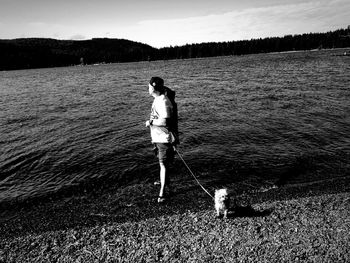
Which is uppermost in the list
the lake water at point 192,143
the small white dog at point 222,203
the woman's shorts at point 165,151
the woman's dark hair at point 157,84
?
the woman's dark hair at point 157,84

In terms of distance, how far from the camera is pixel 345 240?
554cm

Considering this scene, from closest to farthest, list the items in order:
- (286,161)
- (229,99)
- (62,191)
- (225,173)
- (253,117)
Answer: (62,191), (225,173), (286,161), (253,117), (229,99)

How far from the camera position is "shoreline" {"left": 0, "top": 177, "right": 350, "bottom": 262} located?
548 centimetres

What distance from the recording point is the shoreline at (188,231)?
5.48 meters

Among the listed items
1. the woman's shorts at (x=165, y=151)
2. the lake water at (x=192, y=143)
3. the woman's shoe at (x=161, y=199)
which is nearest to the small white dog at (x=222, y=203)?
the woman's shorts at (x=165, y=151)

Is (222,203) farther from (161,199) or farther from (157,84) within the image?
(157,84)

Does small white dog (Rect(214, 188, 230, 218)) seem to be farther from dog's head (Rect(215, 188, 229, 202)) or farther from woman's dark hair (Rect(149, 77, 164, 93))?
woman's dark hair (Rect(149, 77, 164, 93))

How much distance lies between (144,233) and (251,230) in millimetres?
2405

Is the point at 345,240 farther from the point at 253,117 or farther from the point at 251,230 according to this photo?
the point at 253,117

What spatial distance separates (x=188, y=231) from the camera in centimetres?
623

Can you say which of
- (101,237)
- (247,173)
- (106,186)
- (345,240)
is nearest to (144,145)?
(106,186)

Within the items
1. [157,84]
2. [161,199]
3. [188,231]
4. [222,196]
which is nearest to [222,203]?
[222,196]

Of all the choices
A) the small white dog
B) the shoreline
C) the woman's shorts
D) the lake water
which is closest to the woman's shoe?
the shoreline

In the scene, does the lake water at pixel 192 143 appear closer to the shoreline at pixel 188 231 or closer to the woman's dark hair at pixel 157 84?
the shoreline at pixel 188 231
